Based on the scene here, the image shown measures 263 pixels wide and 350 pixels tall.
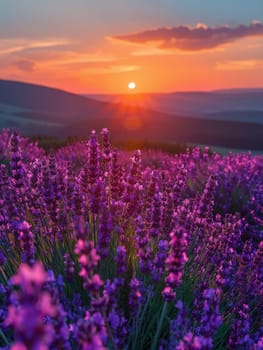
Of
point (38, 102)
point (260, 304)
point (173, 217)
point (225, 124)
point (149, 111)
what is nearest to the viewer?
point (260, 304)

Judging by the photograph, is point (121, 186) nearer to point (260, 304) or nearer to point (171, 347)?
point (260, 304)

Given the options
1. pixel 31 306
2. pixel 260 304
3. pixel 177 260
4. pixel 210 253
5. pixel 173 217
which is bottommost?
pixel 260 304

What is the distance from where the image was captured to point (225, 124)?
38.0 m

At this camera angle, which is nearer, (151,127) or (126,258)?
(126,258)

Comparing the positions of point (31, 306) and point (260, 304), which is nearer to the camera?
point (31, 306)

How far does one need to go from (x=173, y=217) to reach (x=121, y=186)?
47cm

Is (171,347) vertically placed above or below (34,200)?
below

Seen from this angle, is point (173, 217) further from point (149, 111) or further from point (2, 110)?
point (2, 110)

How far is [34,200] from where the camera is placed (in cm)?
349

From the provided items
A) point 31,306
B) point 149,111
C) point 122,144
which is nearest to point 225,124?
point 149,111

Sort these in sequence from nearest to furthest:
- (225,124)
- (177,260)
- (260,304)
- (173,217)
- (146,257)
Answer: (177,260), (146,257), (260,304), (173,217), (225,124)

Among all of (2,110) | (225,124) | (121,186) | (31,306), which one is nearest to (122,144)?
(121,186)

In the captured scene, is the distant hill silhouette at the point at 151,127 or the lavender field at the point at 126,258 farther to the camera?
the distant hill silhouette at the point at 151,127

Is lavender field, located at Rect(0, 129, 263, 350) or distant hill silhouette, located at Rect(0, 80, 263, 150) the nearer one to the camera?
lavender field, located at Rect(0, 129, 263, 350)
